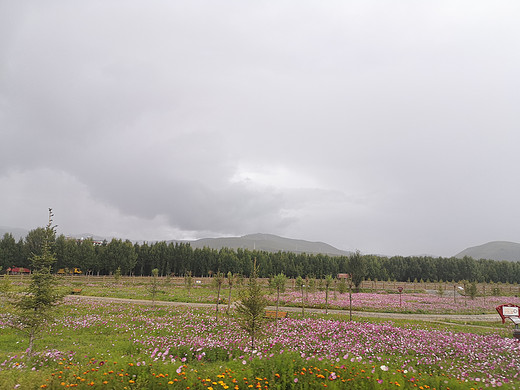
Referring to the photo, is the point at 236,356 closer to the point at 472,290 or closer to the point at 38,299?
the point at 38,299

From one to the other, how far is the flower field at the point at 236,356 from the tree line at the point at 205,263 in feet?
206

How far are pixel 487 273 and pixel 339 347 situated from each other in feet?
438

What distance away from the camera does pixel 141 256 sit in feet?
331

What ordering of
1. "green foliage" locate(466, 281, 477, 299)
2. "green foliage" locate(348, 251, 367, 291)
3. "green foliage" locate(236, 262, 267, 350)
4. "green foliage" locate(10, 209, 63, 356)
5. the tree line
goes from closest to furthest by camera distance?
"green foliage" locate(10, 209, 63, 356), "green foliage" locate(236, 262, 267, 350), "green foliage" locate(466, 281, 477, 299), "green foliage" locate(348, 251, 367, 291), the tree line

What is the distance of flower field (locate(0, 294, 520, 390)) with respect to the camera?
7559mm

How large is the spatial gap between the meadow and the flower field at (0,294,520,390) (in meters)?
0.04

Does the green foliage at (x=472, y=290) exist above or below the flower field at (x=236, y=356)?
below

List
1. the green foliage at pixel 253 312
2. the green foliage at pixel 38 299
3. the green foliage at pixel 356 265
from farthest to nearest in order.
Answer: the green foliage at pixel 356 265 → the green foliage at pixel 253 312 → the green foliage at pixel 38 299

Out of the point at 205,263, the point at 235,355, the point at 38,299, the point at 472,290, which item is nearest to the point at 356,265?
the point at 472,290

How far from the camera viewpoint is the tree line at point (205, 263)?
289 ft

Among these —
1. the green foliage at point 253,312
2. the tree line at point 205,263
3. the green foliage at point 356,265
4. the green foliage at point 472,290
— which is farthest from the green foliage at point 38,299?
the tree line at point 205,263

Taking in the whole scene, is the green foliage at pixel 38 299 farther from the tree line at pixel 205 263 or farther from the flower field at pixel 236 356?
the tree line at pixel 205 263

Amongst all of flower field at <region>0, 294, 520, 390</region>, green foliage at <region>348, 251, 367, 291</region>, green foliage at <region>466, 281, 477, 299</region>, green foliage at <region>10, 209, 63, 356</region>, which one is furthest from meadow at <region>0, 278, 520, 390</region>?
green foliage at <region>348, 251, 367, 291</region>

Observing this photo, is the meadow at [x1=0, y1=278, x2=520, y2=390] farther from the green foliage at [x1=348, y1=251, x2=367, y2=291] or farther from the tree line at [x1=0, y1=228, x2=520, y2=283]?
the tree line at [x1=0, y1=228, x2=520, y2=283]
